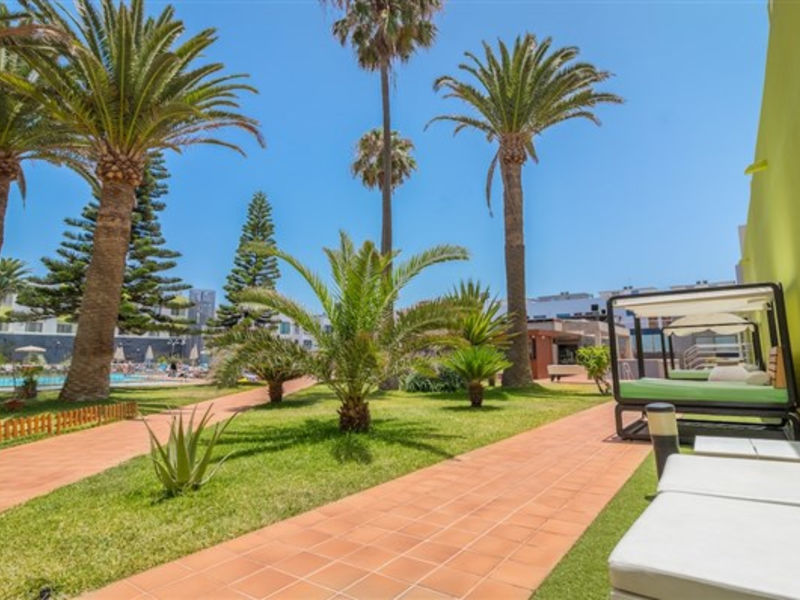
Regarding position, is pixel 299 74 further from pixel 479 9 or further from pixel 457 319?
pixel 457 319

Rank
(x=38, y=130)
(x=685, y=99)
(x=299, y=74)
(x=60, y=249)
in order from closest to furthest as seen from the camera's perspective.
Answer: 1. (x=685, y=99)
2. (x=38, y=130)
3. (x=299, y=74)
4. (x=60, y=249)

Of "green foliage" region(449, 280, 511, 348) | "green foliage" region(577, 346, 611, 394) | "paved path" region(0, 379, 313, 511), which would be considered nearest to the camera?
"paved path" region(0, 379, 313, 511)

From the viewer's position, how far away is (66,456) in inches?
259

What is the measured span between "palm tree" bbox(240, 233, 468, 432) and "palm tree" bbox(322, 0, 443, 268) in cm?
994

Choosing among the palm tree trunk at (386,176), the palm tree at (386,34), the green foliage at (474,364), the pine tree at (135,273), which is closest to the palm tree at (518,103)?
the palm tree trunk at (386,176)

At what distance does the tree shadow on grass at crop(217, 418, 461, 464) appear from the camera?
6063 millimetres

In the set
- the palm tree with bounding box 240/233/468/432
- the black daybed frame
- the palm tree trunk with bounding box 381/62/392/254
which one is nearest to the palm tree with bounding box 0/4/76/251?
the palm tree with bounding box 240/233/468/432

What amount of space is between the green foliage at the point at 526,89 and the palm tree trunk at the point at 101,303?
11670 millimetres

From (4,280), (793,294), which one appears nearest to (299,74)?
(793,294)

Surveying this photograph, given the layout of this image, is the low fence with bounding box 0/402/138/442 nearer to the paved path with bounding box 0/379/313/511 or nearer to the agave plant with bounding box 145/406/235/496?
the paved path with bounding box 0/379/313/511

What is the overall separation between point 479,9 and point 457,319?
10.4 m

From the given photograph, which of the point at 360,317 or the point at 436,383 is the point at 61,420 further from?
the point at 436,383

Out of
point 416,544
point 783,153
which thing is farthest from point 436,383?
point 416,544

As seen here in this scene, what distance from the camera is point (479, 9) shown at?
12.9m
